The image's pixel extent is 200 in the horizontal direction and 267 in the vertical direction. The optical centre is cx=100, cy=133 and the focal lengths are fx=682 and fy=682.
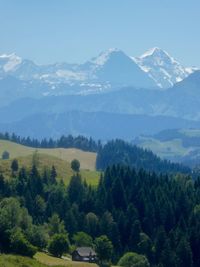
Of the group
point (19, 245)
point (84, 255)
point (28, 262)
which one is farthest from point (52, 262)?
point (84, 255)

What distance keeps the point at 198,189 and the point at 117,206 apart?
75.3 ft

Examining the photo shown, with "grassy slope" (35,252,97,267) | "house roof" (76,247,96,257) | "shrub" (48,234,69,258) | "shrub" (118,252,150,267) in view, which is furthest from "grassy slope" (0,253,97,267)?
"shrub" (118,252,150,267)

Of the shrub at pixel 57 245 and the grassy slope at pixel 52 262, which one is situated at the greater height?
the shrub at pixel 57 245

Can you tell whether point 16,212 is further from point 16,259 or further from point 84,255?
point 16,259

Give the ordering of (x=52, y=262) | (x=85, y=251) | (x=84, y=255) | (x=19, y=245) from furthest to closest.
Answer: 1. (x=85, y=251)
2. (x=84, y=255)
3. (x=52, y=262)
4. (x=19, y=245)

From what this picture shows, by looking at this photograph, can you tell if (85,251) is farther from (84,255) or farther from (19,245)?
(19,245)

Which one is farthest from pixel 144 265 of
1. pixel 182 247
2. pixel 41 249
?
pixel 41 249

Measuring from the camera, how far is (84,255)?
126 meters

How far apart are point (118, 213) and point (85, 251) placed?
1111 inches

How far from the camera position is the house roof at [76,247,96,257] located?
126 meters

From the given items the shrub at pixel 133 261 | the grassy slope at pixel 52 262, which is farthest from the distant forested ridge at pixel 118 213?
the grassy slope at pixel 52 262

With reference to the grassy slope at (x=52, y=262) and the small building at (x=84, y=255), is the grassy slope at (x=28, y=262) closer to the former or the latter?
the grassy slope at (x=52, y=262)

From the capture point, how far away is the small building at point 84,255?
12501cm

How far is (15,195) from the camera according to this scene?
160375 millimetres
